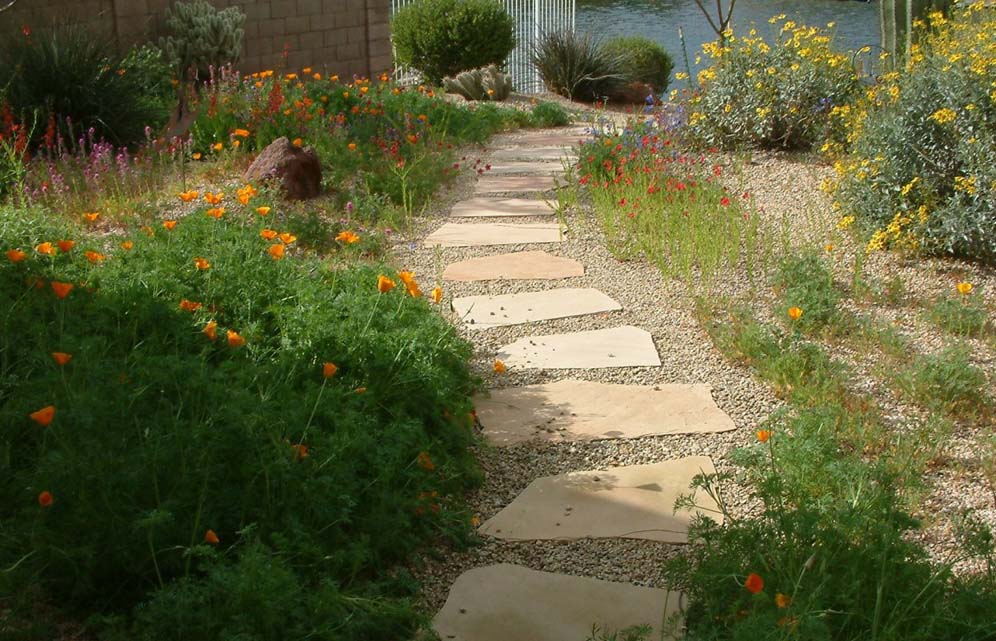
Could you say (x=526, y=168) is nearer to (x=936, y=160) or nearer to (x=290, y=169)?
(x=290, y=169)

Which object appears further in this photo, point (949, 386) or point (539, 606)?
point (949, 386)

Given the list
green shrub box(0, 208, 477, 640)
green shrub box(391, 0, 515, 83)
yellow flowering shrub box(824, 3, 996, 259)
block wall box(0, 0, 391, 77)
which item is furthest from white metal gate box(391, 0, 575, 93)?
green shrub box(0, 208, 477, 640)

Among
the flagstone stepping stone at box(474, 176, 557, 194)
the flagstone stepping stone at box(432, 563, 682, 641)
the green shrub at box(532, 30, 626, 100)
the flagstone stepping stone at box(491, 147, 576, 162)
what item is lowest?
the flagstone stepping stone at box(432, 563, 682, 641)

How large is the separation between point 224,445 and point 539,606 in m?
0.89

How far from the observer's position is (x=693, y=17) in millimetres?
23812

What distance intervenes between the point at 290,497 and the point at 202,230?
75.9 inches

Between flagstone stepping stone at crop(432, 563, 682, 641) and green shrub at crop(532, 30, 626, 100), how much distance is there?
1079 cm

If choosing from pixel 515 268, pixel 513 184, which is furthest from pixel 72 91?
pixel 515 268

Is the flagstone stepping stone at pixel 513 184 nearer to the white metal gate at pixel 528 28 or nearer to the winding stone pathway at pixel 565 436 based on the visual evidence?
the winding stone pathway at pixel 565 436

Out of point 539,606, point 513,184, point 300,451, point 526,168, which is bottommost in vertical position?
point 539,606

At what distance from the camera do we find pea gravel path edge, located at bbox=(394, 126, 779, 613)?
9.62 ft

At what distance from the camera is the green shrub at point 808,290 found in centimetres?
440

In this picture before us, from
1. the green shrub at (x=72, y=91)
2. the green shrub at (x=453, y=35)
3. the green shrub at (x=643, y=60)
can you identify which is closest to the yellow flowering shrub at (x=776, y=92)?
the green shrub at (x=72, y=91)

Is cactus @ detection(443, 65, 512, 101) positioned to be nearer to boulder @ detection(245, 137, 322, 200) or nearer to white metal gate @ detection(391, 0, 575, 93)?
white metal gate @ detection(391, 0, 575, 93)
